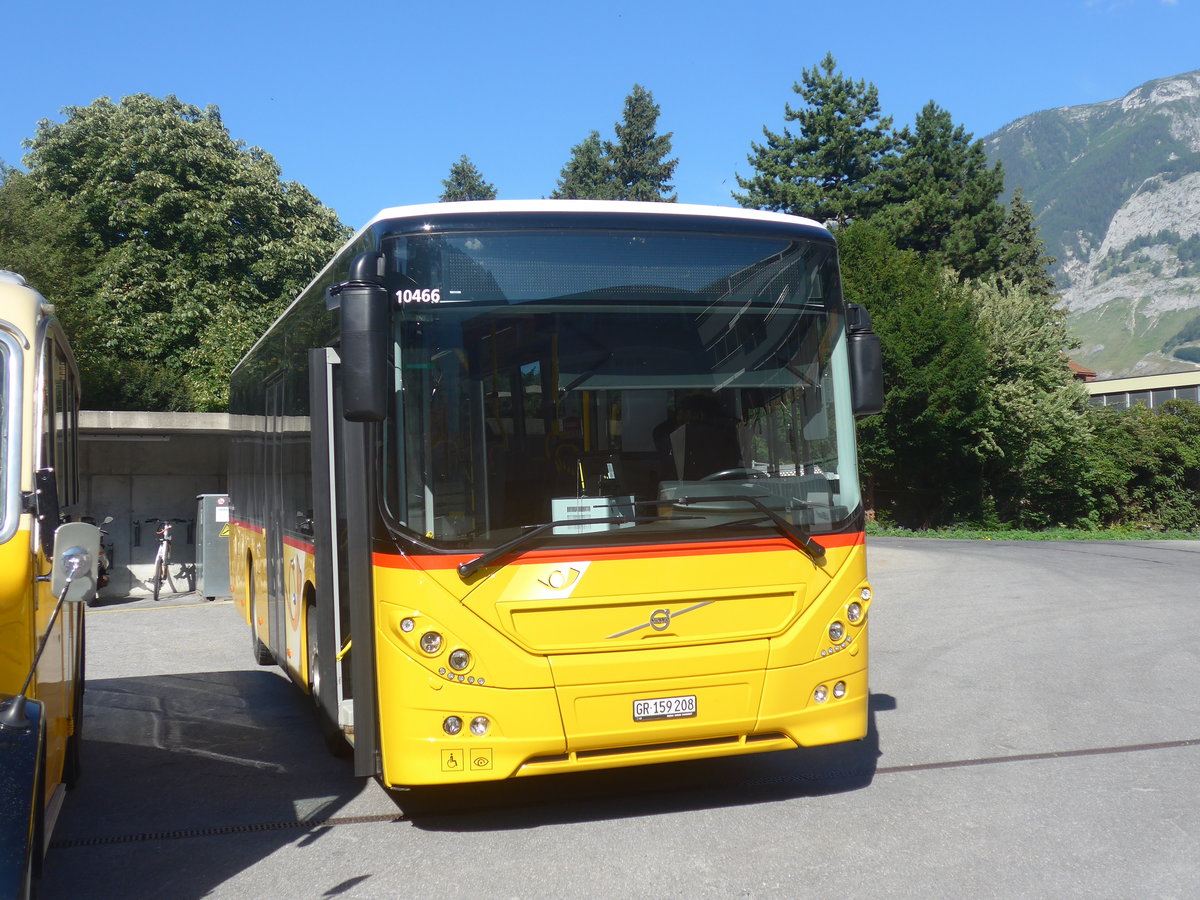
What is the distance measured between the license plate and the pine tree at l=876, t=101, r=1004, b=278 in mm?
51450

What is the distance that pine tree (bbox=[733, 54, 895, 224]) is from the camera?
55.9 metres

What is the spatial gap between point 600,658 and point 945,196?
5439cm

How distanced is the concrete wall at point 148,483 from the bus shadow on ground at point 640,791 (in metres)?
14.1

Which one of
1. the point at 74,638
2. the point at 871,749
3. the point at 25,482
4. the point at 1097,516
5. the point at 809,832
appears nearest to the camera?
the point at 25,482

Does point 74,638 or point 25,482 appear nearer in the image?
point 25,482

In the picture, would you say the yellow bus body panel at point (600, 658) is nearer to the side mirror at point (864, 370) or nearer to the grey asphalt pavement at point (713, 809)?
the grey asphalt pavement at point (713, 809)

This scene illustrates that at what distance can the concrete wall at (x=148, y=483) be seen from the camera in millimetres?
19844

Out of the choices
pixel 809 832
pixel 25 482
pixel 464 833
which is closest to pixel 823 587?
pixel 809 832

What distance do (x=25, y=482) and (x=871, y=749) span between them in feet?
17.0

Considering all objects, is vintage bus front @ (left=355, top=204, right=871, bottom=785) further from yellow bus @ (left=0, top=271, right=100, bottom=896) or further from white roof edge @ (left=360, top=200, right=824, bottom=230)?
yellow bus @ (left=0, top=271, right=100, bottom=896)

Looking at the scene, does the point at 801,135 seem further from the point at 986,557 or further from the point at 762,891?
the point at 762,891

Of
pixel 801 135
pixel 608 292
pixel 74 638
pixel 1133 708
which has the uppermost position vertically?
pixel 801 135

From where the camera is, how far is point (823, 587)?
6051 millimetres

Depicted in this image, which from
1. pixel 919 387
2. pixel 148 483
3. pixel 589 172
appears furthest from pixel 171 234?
pixel 589 172
